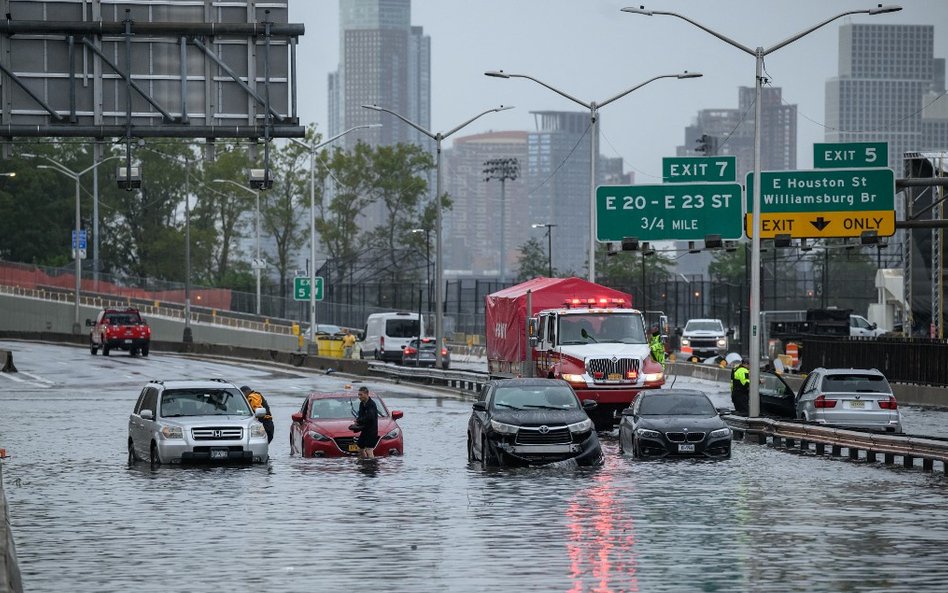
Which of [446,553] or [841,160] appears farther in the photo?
[841,160]

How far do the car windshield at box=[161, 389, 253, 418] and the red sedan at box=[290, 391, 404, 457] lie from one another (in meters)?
2.03

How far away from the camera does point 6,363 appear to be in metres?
69.1

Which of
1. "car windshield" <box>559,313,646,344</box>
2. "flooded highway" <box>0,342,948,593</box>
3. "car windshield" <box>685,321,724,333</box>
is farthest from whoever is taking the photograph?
"car windshield" <box>685,321,724,333</box>

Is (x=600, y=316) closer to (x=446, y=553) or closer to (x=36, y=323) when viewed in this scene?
(x=446, y=553)

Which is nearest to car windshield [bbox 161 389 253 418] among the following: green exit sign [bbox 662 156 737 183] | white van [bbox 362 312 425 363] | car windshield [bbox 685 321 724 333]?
green exit sign [bbox 662 156 737 183]

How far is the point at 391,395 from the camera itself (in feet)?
187

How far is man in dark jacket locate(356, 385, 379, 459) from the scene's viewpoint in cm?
2988

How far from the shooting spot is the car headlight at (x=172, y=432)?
28600 millimetres

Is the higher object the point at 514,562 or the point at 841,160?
the point at 841,160

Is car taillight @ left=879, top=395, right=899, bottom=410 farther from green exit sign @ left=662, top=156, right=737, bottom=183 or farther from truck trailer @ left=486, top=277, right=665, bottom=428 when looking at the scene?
green exit sign @ left=662, top=156, right=737, bottom=183

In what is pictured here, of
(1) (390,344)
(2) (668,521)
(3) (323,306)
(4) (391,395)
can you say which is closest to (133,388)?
(4) (391,395)

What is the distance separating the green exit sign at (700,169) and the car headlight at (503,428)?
29070 millimetres

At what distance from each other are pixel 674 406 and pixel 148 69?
43.8ft

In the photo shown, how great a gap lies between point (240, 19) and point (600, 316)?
10556 millimetres
